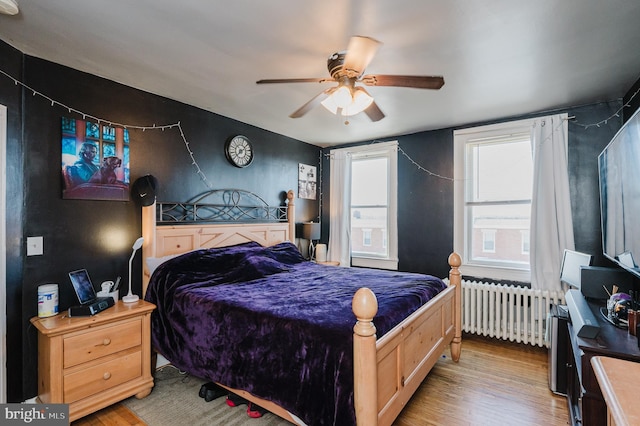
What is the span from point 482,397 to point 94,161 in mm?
3599

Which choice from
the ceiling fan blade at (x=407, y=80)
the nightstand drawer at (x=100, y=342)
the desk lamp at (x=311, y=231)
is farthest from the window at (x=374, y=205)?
the nightstand drawer at (x=100, y=342)

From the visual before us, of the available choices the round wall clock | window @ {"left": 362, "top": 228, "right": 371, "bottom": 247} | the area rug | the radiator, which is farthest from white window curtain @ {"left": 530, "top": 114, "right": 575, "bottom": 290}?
the round wall clock

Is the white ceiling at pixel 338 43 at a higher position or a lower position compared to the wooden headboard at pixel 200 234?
higher

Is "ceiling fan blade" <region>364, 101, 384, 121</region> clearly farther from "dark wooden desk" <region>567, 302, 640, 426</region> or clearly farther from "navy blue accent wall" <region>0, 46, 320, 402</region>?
"navy blue accent wall" <region>0, 46, 320, 402</region>

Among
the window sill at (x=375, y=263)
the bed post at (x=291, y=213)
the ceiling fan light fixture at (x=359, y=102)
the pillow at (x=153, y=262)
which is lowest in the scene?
the window sill at (x=375, y=263)

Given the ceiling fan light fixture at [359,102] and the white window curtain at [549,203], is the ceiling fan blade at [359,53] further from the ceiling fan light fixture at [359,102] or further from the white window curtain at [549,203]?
the white window curtain at [549,203]

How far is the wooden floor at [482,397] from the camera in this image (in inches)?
84.4

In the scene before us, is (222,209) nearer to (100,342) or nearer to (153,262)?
(153,262)

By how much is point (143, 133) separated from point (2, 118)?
0.97 meters

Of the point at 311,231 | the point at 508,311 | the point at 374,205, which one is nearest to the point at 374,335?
the point at 508,311

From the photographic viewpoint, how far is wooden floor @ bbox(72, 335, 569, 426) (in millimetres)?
2145

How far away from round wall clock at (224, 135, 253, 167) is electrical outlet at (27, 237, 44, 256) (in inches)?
73.8

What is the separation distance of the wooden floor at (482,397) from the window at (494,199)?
3.27 feet

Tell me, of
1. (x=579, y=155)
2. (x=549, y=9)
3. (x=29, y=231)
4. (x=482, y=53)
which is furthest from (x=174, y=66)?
(x=579, y=155)
